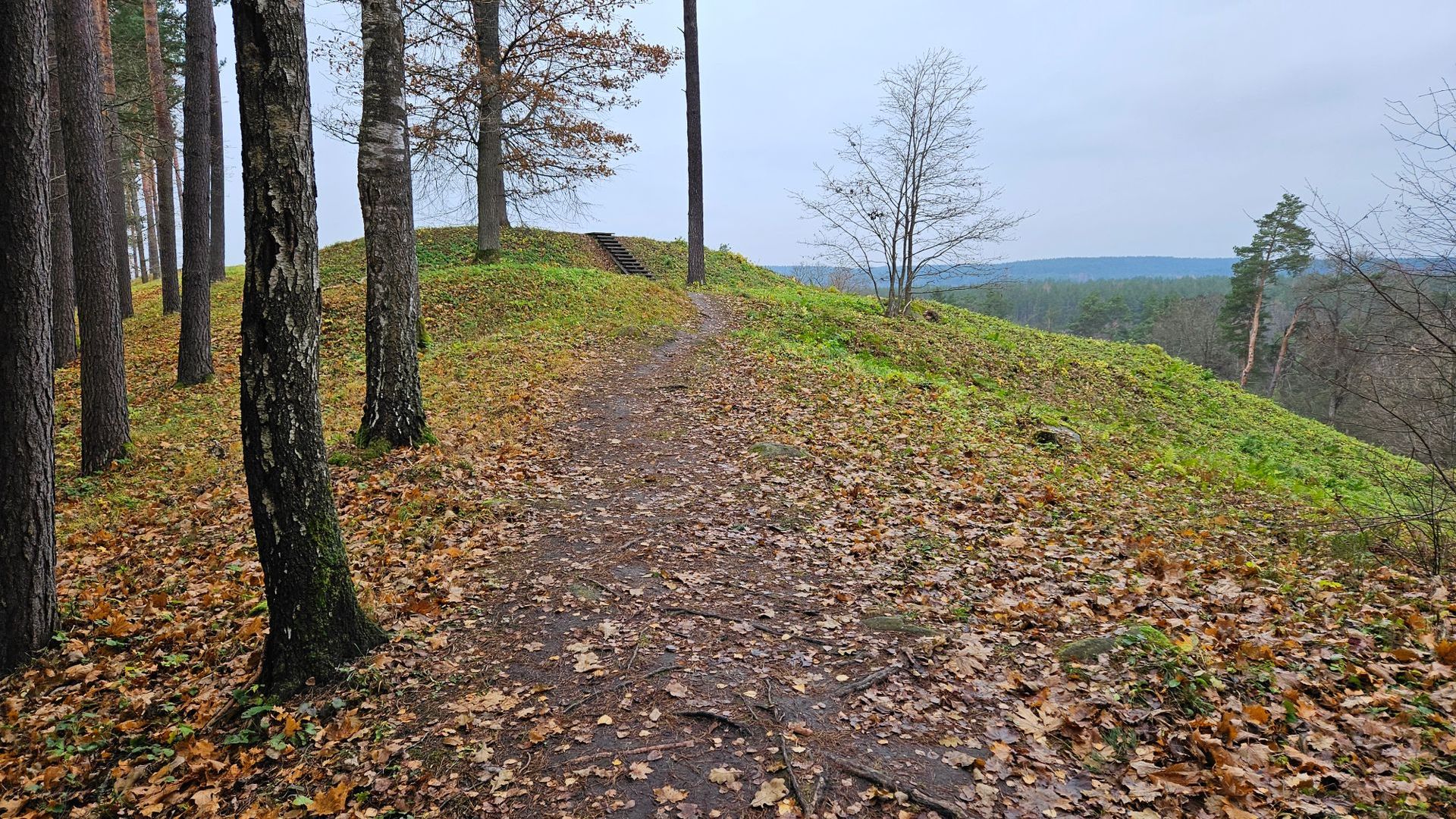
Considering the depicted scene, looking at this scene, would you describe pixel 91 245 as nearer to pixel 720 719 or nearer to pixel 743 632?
pixel 743 632

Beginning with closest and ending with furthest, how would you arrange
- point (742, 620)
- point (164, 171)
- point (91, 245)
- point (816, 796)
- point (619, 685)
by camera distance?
1. point (816, 796)
2. point (619, 685)
3. point (742, 620)
4. point (91, 245)
5. point (164, 171)

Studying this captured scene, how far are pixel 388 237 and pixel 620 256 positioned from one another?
1792 centimetres

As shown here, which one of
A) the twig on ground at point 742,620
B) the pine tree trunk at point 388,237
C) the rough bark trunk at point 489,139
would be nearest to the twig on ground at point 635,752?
the twig on ground at point 742,620

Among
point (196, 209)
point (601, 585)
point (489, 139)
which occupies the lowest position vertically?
point (601, 585)

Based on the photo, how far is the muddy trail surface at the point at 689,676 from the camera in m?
3.32

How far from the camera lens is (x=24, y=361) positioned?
4.75 meters

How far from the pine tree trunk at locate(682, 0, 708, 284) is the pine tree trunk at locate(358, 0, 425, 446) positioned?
1356cm

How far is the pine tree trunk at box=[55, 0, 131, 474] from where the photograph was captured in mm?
8203

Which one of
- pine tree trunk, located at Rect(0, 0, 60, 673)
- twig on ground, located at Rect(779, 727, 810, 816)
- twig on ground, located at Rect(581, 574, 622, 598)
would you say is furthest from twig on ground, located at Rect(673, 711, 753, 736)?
pine tree trunk, located at Rect(0, 0, 60, 673)

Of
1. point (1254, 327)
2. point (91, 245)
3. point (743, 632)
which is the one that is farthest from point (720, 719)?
point (1254, 327)

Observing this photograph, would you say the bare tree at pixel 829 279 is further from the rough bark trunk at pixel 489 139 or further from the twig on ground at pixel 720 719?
the twig on ground at pixel 720 719

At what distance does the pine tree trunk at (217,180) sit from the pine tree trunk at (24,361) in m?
13.7

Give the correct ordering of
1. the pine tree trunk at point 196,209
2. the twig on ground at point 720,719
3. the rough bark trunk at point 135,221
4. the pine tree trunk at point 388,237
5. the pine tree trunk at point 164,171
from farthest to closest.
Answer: the rough bark trunk at point 135,221
the pine tree trunk at point 164,171
the pine tree trunk at point 196,209
the pine tree trunk at point 388,237
the twig on ground at point 720,719

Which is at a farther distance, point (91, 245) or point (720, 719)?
point (91, 245)
